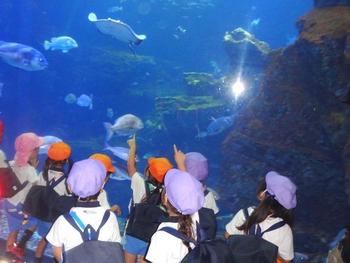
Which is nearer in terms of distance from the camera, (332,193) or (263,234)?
(263,234)

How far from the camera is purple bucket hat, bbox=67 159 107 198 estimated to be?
2771mm

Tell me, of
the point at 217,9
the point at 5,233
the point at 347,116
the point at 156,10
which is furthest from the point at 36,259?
the point at 156,10

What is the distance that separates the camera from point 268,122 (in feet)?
34.4

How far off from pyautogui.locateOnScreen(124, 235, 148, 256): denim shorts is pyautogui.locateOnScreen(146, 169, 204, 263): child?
1.18 m

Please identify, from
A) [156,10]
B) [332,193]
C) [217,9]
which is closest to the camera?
[332,193]

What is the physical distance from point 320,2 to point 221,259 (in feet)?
34.8

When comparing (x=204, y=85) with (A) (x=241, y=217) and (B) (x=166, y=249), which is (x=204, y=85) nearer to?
(A) (x=241, y=217)

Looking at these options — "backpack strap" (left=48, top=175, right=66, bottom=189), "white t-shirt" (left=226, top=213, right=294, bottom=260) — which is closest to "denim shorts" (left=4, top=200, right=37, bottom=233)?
"backpack strap" (left=48, top=175, right=66, bottom=189)

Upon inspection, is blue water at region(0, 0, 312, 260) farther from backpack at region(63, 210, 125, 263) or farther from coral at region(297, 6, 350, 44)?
backpack at region(63, 210, 125, 263)

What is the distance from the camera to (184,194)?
8.29 ft

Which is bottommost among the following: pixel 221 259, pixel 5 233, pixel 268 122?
pixel 5 233

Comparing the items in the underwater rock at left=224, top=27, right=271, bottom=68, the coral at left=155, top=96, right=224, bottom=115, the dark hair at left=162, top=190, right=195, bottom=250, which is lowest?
the dark hair at left=162, top=190, right=195, bottom=250

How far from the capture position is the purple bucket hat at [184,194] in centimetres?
250

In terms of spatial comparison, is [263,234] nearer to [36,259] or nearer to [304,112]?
[36,259]
